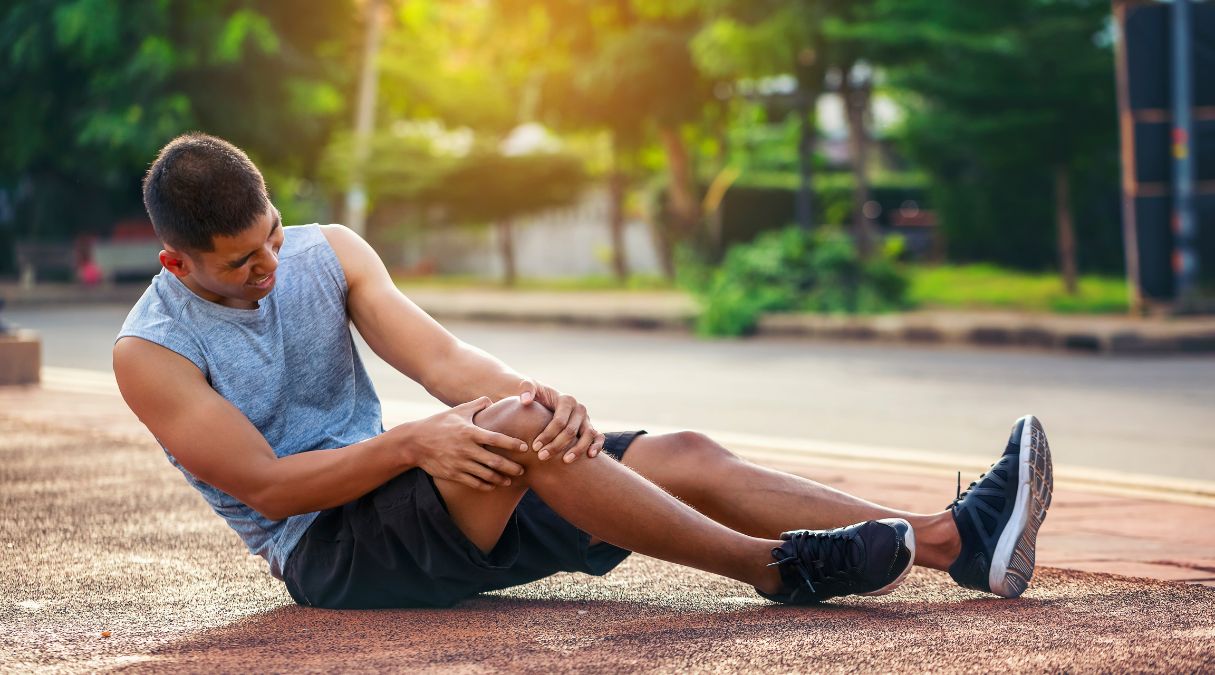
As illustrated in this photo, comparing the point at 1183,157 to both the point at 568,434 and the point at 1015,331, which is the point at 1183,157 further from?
the point at 568,434

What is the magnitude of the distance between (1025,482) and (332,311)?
1625 mm

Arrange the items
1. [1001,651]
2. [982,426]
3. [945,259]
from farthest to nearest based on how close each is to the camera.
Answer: [945,259] < [982,426] < [1001,651]

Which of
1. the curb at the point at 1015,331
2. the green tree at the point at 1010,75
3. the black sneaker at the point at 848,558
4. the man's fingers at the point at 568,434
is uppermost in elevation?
the green tree at the point at 1010,75

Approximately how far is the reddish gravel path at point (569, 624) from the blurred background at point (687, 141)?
436 inches

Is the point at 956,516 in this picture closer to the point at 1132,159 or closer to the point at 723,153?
the point at 1132,159

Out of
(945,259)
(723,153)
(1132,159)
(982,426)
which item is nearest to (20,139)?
(723,153)

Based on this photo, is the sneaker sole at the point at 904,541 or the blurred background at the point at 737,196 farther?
the blurred background at the point at 737,196

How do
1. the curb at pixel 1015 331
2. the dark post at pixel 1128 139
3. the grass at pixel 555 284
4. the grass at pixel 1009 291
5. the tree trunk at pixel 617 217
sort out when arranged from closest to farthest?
the curb at pixel 1015 331 → the dark post at pixel 1128 139 → the grass at pixel 1009 291 → the grass at pixel 555 284 → the tree trunk at pixel 617 217

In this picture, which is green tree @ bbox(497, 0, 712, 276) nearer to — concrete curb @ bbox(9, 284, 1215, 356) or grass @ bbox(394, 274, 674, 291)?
grass @ bbox(394, 274, 674, 291)

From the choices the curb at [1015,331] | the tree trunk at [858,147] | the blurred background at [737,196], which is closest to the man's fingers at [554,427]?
the blurred background at [737,196]

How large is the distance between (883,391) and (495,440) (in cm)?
668

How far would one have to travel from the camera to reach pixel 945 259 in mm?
22547

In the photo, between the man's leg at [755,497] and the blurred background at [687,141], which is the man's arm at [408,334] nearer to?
the man's leg at [755,497]

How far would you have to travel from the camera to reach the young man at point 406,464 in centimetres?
299
